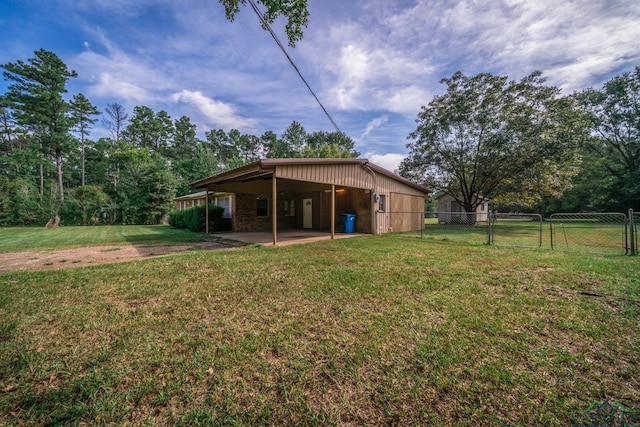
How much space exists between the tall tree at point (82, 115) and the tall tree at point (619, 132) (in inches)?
2014

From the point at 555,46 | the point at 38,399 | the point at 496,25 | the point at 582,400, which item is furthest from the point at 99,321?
the point at 555,46

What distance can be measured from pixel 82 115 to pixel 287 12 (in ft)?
118

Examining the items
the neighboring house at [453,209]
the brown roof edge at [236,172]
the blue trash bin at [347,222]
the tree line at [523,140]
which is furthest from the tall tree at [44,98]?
the neighboring house at [453,209]

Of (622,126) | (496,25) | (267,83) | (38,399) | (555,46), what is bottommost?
(38,399)

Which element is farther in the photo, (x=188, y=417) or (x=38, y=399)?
(x=38, y=399)

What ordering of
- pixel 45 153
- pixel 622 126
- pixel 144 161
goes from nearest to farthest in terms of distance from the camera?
pixel 622 126 → pixel 45 153 → pixel 144 161

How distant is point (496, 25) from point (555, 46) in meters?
4.29

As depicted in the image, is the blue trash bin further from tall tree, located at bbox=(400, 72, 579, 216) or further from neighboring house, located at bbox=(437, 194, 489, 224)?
neighboring house, located at bbox=(437, 194, 489, 224)

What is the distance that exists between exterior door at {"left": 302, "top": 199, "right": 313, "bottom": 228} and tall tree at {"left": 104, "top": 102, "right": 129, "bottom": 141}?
31.6 metres

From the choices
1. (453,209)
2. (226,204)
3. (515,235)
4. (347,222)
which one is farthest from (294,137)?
(515,235)

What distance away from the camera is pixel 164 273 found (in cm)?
455

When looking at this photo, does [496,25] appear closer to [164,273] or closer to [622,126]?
[164,273]

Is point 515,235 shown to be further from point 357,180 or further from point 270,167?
point 270,167

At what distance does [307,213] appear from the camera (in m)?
13.9
